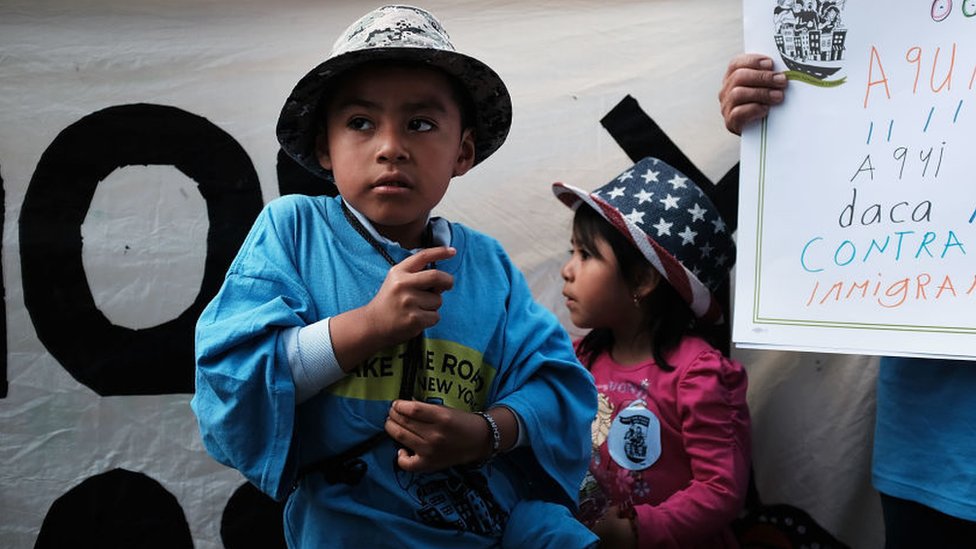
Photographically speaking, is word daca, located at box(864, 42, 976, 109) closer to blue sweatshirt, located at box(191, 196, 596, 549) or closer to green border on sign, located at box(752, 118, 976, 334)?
green border on sign, located at box(752, 118, 976, 334)

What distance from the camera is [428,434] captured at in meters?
0.97

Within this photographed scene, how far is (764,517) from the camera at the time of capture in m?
1.83

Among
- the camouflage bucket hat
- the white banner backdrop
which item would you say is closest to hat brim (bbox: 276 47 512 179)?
the camouflage bucket hat

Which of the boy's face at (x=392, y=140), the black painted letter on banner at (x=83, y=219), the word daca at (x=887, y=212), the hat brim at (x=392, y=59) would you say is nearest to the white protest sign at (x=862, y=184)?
the word daca at (x=887, y=212)

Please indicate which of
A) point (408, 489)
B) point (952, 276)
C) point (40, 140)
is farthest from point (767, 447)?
point (40, 140)

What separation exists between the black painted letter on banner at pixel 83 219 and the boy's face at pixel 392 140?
2.34ft

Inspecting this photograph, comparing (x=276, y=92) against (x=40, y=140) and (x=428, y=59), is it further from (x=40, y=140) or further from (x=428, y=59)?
(x=428, y=59)

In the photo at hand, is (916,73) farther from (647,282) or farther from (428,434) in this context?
(428,434)

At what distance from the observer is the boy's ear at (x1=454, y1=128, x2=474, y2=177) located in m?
1.19

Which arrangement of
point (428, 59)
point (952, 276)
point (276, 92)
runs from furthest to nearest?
point (276, 92) → point (952, 276) → point (428, 59)

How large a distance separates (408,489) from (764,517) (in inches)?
41.1

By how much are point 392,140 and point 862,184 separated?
2.26ft

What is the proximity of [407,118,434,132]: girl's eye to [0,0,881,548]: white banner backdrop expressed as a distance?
0.75 metres

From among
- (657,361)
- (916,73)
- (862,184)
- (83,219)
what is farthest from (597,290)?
(83,219)
